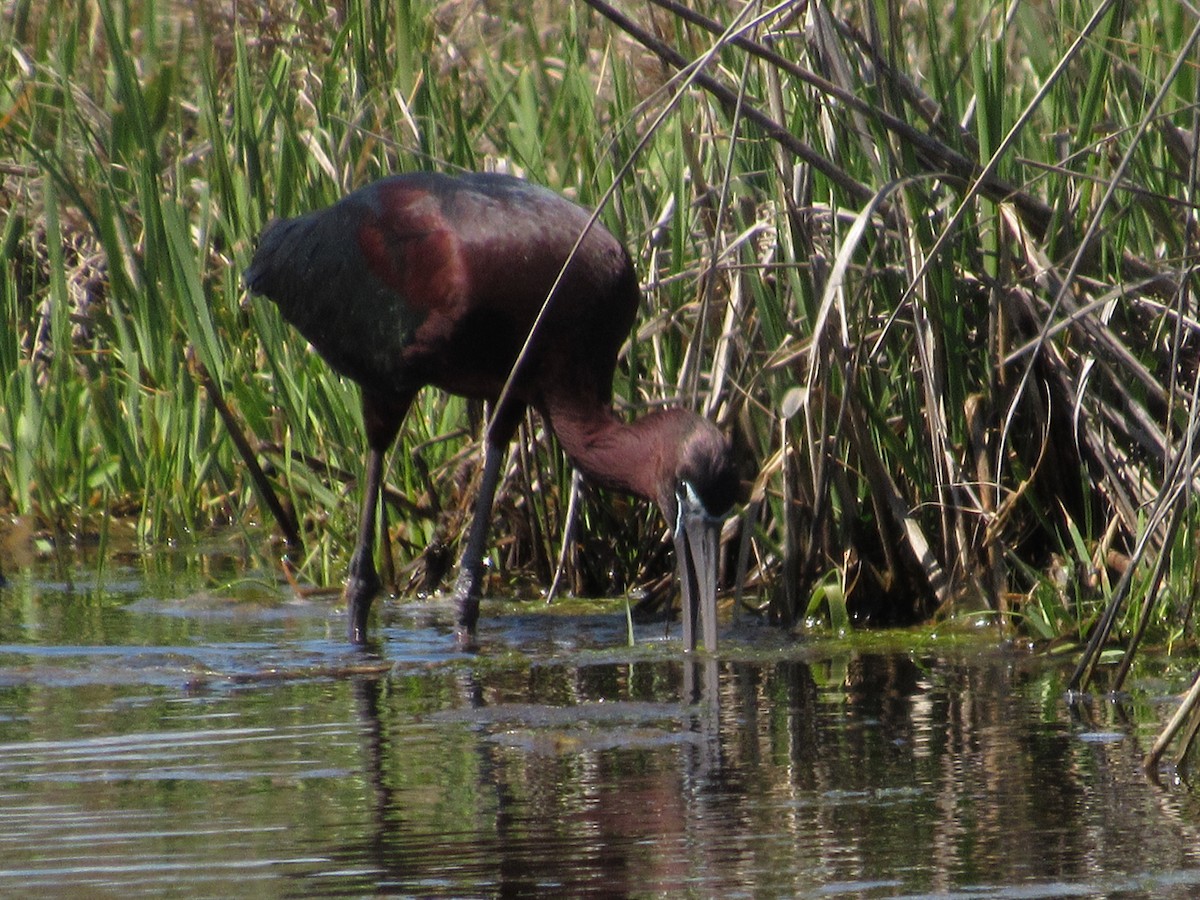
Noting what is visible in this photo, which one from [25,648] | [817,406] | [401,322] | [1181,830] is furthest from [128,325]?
[1181,830]

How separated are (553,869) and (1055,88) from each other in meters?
3.07

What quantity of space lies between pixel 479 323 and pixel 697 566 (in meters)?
1.05

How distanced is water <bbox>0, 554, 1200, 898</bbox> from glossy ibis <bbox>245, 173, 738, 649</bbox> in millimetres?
426

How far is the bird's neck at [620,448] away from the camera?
4902 millimetres

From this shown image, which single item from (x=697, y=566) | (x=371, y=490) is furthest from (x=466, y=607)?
(x=697, y=566)

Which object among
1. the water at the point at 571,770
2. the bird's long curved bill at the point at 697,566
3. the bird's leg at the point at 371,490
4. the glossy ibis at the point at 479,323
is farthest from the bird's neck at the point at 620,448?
the bird's leg at the point at 371,490

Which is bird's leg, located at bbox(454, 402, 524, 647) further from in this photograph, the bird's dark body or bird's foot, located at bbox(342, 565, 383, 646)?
bird's foot, located at bbox(342, 565, 383, 646)

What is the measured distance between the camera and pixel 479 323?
5383mm

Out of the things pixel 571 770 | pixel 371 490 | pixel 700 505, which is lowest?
pixel 571 770

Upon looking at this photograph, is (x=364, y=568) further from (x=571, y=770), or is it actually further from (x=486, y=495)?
(x=571, y=770)

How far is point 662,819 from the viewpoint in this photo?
3.04 meters

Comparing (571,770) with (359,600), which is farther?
(359,600)

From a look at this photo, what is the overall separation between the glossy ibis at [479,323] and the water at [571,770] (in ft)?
1.40

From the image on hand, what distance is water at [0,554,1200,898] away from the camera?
2.71 meters
